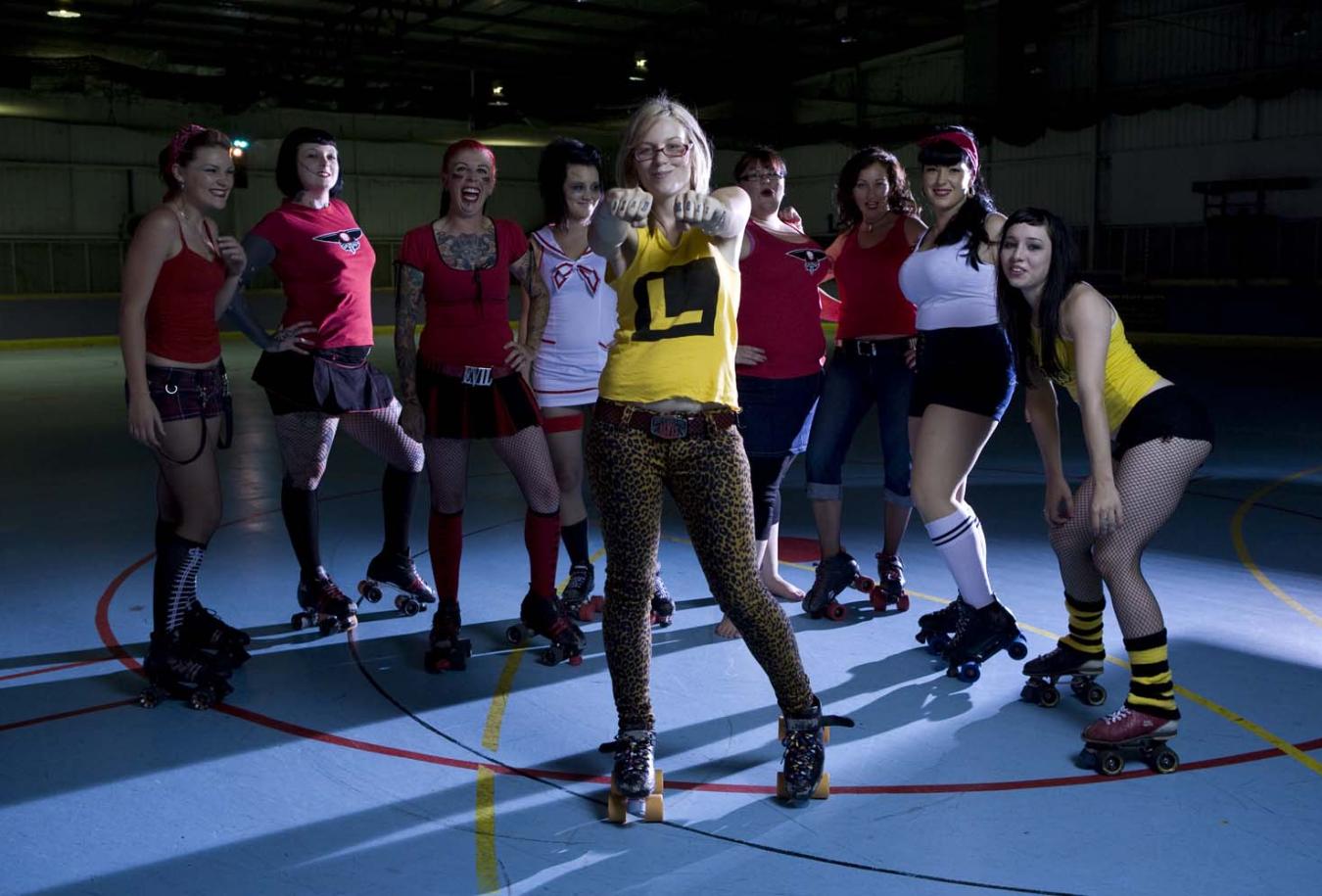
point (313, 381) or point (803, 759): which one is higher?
point (313, 381)

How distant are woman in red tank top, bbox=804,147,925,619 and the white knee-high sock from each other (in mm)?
761

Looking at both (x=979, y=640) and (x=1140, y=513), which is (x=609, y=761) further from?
(x=1140, y=513)

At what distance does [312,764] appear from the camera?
11.0 ft

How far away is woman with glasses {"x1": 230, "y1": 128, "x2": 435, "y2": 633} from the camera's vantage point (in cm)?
431

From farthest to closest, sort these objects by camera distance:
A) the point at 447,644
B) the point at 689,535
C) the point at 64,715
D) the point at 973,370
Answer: the point at 447,644 → the point at 973,370 → the point at 64,715 → the point at 689,535

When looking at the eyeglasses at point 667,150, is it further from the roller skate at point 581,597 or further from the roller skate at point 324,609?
the roller skate at point 324,609

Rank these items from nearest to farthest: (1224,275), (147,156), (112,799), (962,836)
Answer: (962,836), (112,799), (1224,275), (147,156)

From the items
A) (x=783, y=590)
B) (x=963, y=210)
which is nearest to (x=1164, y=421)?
(x=963, y=210)

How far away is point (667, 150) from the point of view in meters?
2.85

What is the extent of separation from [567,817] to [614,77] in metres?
23.4

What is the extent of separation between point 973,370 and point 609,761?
1755mm

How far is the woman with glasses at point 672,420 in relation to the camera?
2.90 m

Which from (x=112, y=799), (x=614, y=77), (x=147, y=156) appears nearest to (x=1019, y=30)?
(x=614, y=77)

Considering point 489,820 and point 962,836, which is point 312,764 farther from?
point 962,836
